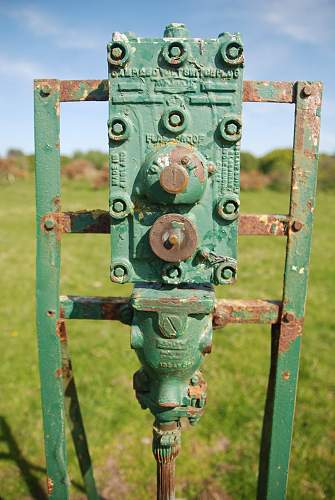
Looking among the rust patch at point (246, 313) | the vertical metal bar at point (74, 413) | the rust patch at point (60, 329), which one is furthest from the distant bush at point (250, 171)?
the rust patch at point (246, 313)

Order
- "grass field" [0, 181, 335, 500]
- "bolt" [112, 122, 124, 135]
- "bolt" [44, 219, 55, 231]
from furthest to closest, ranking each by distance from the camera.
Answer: "grass field" [0, 181, 335, 500] < "bolt" [44, 219, 55, 231] < "bolt" [112, 122, 124, 135]

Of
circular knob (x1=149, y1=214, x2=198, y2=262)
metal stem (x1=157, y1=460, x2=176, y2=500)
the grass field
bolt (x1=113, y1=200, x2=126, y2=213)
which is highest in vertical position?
bolt (x1=113, y1=200, x2=126, y2=213)

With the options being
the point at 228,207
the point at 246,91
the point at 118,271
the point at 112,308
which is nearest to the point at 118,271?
the point at 118,271

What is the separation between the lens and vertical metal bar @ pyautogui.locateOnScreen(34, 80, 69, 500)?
5.34 ft

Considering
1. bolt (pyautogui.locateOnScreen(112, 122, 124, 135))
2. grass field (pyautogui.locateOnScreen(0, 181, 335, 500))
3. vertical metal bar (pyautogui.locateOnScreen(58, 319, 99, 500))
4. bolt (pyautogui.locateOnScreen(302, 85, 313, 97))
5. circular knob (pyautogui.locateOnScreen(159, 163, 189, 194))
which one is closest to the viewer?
circular knob (pyautogui.locateOnScreen(159, 163, 189, 194))

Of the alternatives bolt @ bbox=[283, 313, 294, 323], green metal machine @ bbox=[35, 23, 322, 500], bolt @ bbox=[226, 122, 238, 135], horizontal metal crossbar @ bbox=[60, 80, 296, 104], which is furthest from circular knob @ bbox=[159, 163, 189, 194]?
bolt @ bbox=[283, 313, 294, 323]

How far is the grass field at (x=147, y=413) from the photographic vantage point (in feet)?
9.77

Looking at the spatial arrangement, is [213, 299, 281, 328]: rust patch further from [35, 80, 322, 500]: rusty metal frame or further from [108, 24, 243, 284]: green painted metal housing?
[108, 24, 243, 284]: green painted metal housing

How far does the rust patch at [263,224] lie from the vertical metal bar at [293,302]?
4cm

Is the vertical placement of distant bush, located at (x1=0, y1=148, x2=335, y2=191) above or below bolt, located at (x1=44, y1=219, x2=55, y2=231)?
above

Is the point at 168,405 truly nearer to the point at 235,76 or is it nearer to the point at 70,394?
the point at 70,394

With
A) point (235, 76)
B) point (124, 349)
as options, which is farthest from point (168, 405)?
point (124, 349)

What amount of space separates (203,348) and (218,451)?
2.01 meters

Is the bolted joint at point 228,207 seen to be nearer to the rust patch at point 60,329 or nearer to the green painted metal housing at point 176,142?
the green painted metal housing at point 176,142
